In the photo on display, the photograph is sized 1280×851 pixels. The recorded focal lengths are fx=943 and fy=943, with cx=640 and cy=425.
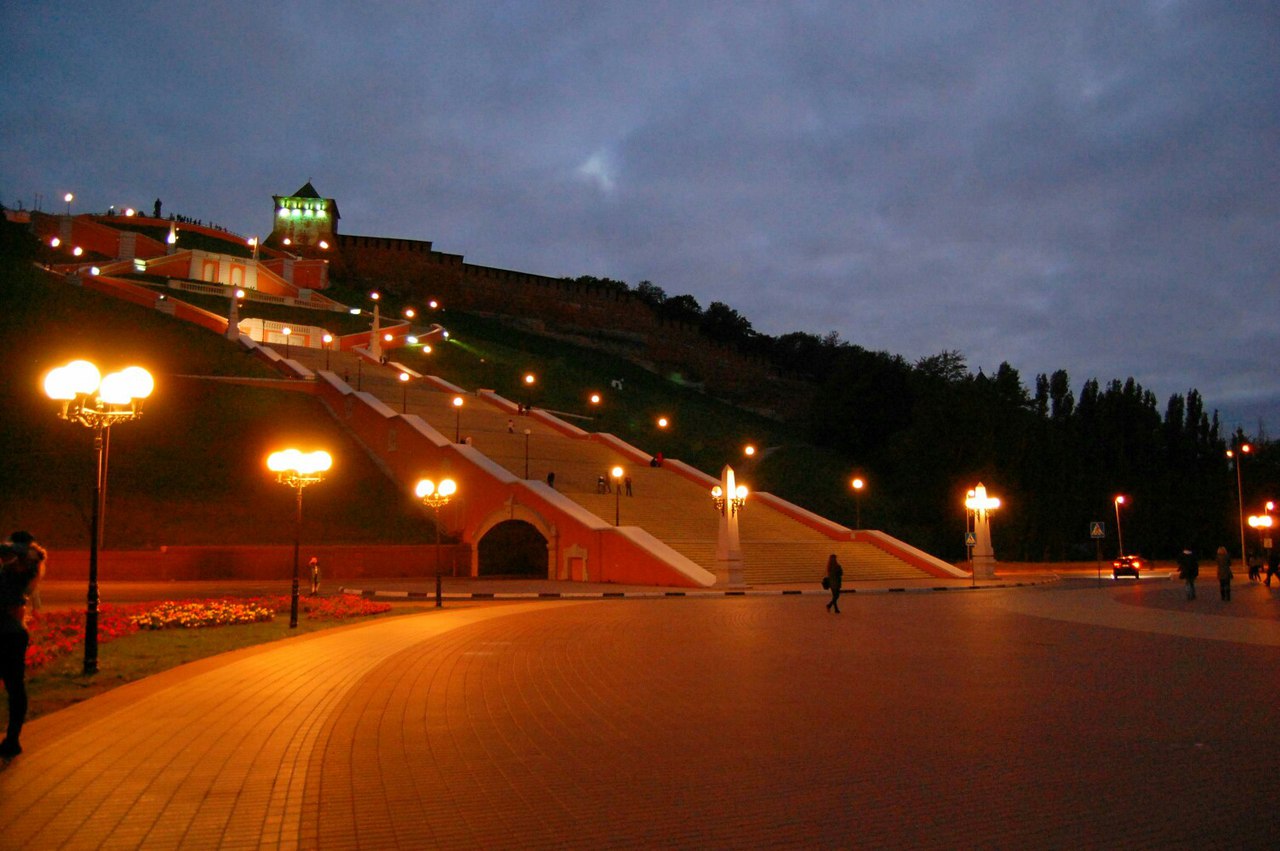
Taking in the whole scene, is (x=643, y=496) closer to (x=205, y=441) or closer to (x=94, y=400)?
(x=205, y=441)

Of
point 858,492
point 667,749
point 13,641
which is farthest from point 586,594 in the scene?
point 858,492

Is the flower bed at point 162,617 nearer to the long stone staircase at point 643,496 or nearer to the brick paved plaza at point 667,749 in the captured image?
the brick paved plaza at point 667,749

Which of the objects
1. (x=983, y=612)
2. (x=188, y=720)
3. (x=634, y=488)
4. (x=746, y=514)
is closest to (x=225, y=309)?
(x=634, y=488)

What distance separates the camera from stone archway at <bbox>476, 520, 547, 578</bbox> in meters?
33.8

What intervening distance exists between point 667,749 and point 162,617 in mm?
10690

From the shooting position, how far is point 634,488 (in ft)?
124

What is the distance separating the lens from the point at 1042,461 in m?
47.9

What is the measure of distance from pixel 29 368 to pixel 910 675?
37.4 meters

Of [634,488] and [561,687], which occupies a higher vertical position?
[634,488]

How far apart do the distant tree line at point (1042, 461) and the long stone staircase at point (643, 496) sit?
1416 centimetres

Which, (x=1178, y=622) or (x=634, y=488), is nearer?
(x=1178, y=622)

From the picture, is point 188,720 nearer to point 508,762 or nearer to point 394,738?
point 394,738

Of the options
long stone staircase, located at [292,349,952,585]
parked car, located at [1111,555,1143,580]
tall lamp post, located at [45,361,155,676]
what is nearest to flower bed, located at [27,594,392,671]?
tall lamp post, located at [45,361,155,676]

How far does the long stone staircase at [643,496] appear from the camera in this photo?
30.8 m
